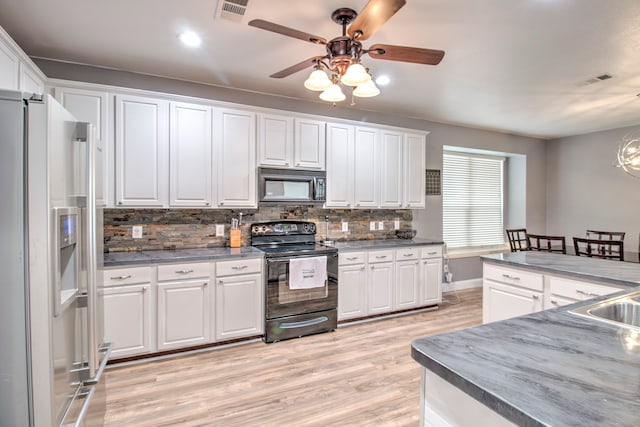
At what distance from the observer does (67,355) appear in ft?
4.16

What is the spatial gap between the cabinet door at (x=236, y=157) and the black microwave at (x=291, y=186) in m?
0.12

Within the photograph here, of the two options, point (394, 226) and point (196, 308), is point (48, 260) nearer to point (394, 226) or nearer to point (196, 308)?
point (196, 308)

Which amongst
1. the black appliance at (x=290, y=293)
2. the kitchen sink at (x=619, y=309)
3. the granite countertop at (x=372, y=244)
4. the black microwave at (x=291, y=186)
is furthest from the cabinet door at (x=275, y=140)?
the kitchen sink at (x=619, y=309)

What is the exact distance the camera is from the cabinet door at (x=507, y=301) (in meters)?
2.57

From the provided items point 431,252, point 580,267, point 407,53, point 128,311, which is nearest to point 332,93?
point 407,53

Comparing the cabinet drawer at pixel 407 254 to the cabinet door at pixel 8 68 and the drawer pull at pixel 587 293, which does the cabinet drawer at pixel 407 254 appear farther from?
the cabinet door at pixel 8 68

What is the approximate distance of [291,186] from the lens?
3.73 m

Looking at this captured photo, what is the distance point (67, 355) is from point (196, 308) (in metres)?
1.83

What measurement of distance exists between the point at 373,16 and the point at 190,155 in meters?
2.23

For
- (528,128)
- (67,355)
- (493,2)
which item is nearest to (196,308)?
(67,355)

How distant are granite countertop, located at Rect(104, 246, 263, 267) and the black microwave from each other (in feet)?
1.98

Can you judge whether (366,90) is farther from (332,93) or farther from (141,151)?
(141,151)

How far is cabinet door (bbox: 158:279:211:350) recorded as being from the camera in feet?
9.66

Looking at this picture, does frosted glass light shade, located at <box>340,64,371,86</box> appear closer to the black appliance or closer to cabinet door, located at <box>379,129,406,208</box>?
the black appliance
